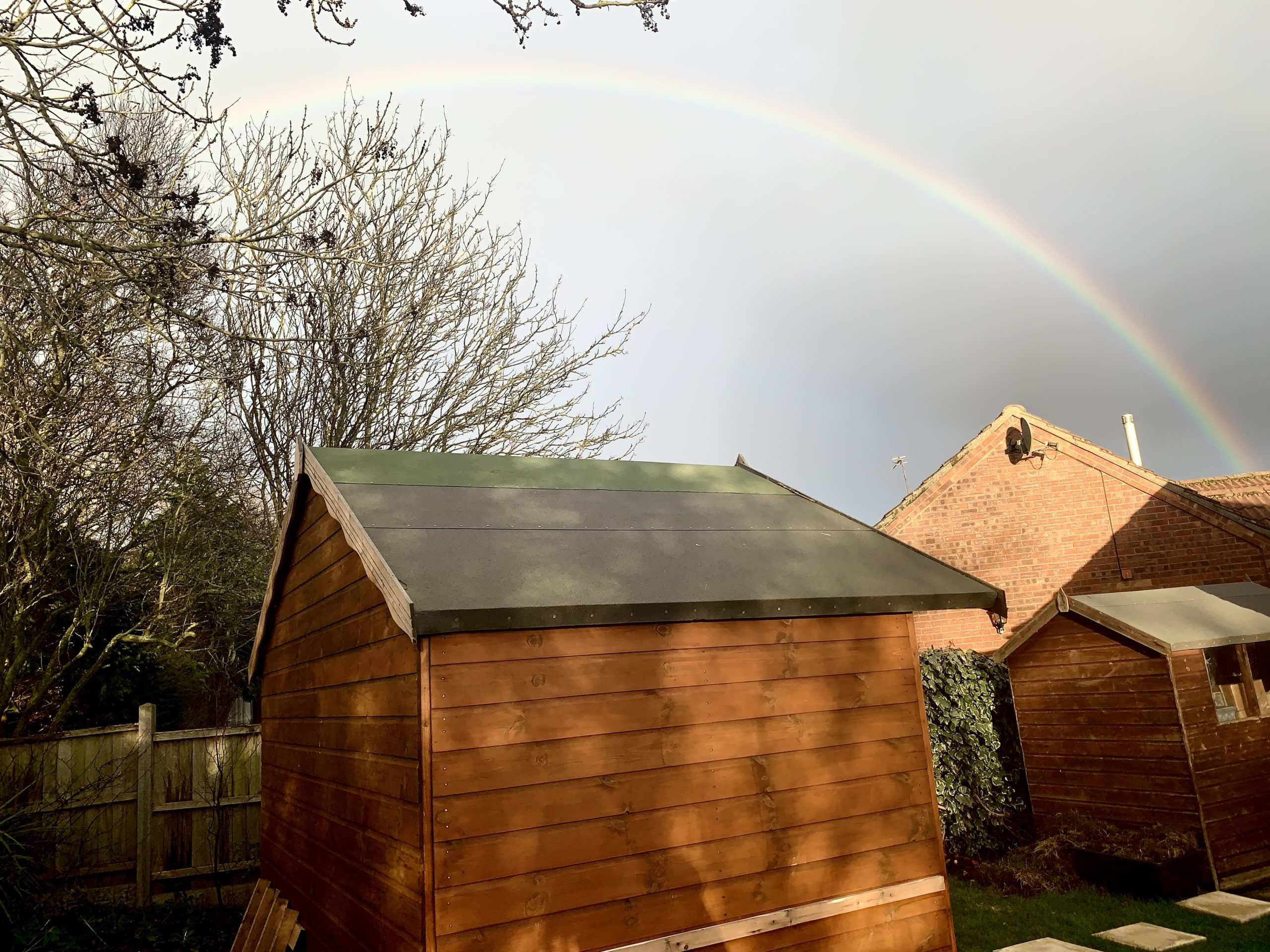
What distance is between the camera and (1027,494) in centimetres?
1389

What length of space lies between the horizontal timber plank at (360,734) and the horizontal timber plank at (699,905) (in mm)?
860

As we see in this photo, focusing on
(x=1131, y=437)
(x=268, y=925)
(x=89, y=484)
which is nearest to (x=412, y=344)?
(x=89, y=484)

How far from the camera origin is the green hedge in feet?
32.2

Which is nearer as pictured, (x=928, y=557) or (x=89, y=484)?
(x=928, y=557)

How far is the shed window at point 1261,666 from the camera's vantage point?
9.36 m

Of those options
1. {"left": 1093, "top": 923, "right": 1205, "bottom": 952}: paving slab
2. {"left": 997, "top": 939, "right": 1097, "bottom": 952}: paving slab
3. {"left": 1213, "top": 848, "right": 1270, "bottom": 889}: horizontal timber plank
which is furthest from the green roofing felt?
{"left": 1213, "top": 848, "right": 1270, "bottom": 889}: horizontal timber plank

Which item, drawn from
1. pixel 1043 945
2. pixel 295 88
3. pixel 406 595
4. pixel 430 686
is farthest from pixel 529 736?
pixel 295 88

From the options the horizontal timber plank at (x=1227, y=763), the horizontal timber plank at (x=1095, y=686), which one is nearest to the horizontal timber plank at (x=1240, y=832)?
the horizontal timber plank at (x=1227, y=763)

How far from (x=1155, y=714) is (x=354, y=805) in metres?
7.89

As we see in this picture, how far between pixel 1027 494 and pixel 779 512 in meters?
9.07

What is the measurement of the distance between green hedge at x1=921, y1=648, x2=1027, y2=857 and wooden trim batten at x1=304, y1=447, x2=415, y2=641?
23.9 feet

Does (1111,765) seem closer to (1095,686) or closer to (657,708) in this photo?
(1095,686)

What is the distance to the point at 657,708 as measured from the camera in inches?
184

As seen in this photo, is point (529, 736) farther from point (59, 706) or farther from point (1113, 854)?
point (59, 706)
